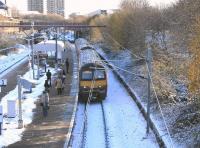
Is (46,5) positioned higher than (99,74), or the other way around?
(46,5)

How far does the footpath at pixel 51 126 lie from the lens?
62.3 ft

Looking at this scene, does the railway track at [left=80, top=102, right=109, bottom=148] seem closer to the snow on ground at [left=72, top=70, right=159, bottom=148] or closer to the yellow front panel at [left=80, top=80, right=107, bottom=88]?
the snow on ground at [left=72, top=70, right=159, bottom=148]

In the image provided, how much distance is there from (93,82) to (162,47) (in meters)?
12.8

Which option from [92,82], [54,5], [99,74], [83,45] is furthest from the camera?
[54,5]

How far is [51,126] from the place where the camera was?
2209cm

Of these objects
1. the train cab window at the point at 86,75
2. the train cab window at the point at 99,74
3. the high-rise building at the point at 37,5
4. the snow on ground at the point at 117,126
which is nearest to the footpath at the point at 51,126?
the snow on ground at the point at 117,126

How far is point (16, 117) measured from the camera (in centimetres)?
2366

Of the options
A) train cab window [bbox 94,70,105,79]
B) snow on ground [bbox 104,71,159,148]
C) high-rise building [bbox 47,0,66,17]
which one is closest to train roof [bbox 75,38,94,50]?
snow on ground [bbox 104,71,159,148]

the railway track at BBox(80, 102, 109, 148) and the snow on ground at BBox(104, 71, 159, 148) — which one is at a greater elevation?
the snow on ground at BBox(104, 71, 159, 148)

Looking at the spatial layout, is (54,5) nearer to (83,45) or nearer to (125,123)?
(83,45)

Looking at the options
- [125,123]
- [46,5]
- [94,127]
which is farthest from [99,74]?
[46,5]

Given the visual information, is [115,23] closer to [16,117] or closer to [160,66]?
[160,66]

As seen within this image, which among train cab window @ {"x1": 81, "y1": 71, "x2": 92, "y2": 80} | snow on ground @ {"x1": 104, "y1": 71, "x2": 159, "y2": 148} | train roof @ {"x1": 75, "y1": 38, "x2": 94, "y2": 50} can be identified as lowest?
snow on ground @ {"x1": 104, "y1": 71, "x2": 159, "y2": 148}

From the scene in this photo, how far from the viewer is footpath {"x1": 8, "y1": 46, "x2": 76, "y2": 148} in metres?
19.0
